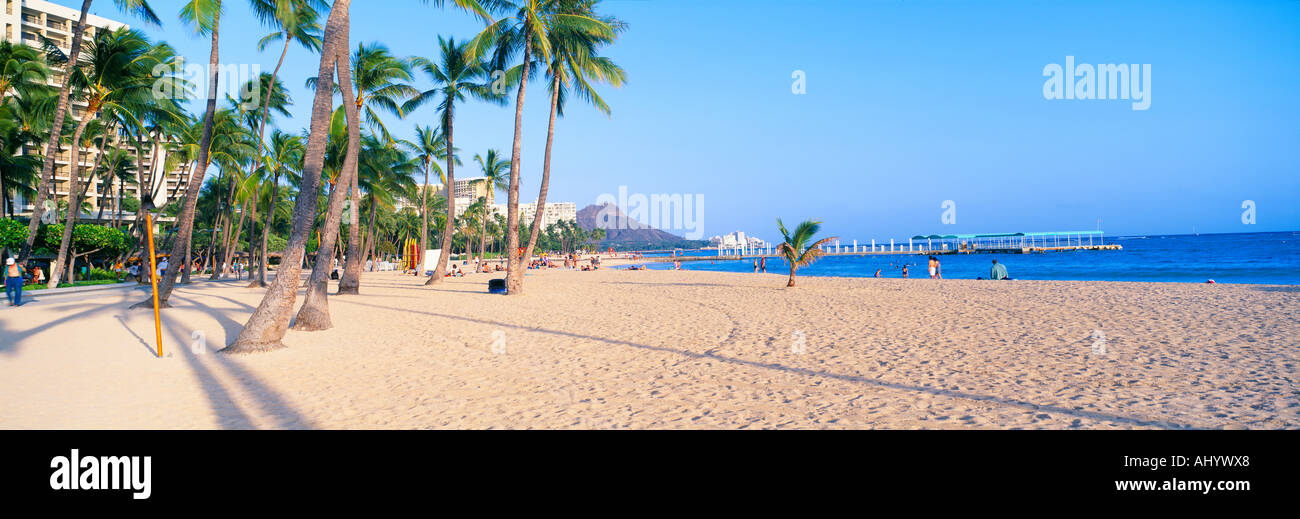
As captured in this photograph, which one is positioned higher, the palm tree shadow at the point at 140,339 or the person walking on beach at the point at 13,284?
the person walking on beach at the point at 13,284

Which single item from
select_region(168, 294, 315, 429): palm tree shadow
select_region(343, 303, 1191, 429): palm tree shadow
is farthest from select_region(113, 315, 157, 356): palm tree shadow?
select_region(343, 303, 1191, 429): palm tree shadow

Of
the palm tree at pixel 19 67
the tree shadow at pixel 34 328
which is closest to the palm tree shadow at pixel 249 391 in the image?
the tree shadow at pixel 34 328

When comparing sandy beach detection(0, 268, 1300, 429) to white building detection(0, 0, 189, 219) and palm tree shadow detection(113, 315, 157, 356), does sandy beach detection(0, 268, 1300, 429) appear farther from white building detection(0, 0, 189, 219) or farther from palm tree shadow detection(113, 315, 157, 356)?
white building detection(0, 0, 189, 219)

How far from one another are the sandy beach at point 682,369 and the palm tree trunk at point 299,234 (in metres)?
0.39

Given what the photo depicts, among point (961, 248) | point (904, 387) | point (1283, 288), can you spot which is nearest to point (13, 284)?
point (904, 387)

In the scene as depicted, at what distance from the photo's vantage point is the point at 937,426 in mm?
Result: 4234

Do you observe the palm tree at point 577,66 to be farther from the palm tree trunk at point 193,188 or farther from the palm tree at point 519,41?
the palm tree trunk at point 193,188

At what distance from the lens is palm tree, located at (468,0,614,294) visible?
51.8 ft

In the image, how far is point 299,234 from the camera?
26.7 feet

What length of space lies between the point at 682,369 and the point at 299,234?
5804 millimetres

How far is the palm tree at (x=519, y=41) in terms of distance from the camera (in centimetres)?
1580

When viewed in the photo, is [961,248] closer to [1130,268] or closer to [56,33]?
[1130,268]
